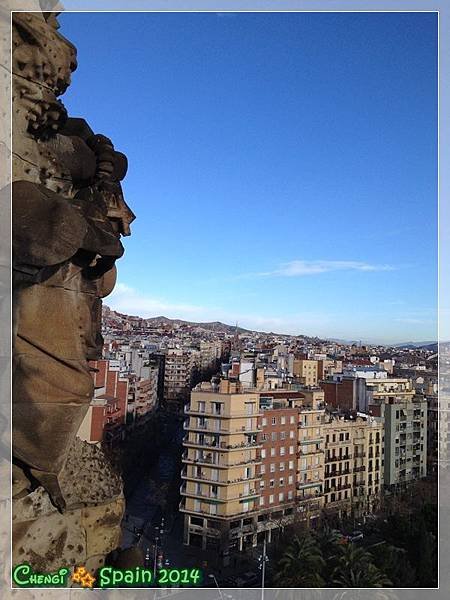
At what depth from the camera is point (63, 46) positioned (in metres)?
0.83

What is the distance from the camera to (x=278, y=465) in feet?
24.2

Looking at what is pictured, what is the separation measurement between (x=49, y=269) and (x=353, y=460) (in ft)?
25.9

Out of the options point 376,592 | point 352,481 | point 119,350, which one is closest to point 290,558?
point 376,592

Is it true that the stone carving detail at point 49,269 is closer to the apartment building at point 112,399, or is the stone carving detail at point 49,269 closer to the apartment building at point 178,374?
the apartment building at point 112,399

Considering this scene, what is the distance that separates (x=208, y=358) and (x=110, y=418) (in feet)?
22.7

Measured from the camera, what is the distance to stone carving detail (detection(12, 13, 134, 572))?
0.71 metres

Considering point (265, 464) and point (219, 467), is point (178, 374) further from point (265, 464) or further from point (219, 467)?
point (219, 467)

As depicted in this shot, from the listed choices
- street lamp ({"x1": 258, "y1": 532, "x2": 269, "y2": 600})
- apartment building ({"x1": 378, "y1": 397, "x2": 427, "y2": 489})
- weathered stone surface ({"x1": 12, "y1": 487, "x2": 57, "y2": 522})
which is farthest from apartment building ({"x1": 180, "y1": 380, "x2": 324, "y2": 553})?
weathered stone surface ({"x1": 12, "y1": 487, "x2": 57, "y2": 522})

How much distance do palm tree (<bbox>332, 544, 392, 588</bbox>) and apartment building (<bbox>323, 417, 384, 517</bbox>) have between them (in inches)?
141

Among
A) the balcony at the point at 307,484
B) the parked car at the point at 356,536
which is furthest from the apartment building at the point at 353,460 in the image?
the parked car at the point at 356,536

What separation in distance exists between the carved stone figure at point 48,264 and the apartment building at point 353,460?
24.0 feet

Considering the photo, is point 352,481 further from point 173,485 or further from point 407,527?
point 407,527

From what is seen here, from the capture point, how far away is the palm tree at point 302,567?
3967 mm

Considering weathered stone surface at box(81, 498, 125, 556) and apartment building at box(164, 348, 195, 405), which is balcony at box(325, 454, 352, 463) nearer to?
apartment building at box(164, 348, 195, 405)
